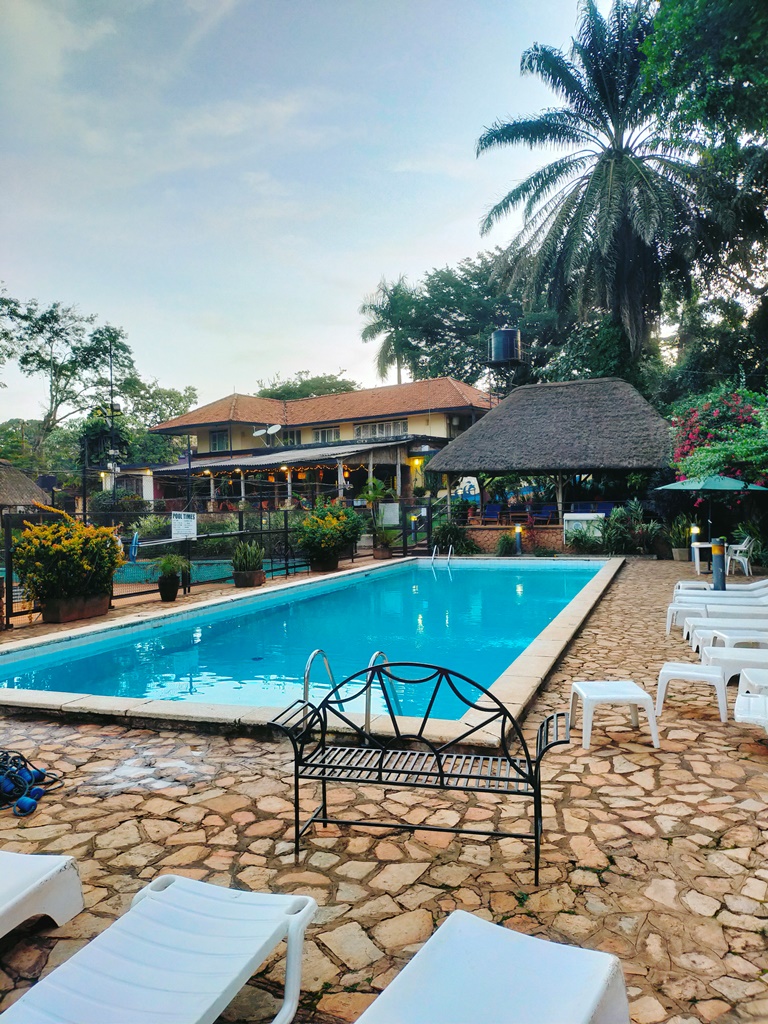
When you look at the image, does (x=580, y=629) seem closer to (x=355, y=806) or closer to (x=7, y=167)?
(x=355, y=806)

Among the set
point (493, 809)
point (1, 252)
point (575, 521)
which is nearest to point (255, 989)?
point (493, 809)

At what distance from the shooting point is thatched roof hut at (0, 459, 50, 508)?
18906mm

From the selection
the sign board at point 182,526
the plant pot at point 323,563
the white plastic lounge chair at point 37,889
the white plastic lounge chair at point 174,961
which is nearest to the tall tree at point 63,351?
the plant pot at point 323,563

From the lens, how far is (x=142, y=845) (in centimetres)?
319

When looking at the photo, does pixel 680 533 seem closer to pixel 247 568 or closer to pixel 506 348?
pixel 247 568

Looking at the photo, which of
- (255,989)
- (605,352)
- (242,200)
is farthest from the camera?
(605,352)

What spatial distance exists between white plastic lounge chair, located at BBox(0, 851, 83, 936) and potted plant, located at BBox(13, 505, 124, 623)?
7.61 metres

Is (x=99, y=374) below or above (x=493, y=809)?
above

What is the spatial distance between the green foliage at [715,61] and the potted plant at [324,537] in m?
10.9

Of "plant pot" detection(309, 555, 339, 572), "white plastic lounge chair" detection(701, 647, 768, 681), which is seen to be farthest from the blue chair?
"white plastic lounge chair" detection(701, 647, 768, 681)

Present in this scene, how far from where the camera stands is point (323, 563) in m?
15.4

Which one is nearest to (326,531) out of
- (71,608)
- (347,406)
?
(71,608)

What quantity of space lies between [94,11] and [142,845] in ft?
45.1

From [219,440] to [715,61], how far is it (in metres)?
28.0
